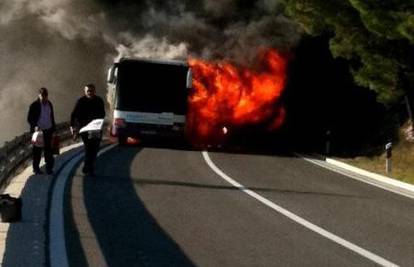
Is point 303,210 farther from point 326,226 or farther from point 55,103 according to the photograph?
point 55,103

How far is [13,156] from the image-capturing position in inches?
652

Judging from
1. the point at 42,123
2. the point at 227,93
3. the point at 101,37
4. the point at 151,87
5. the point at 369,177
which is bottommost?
the point at 369,177

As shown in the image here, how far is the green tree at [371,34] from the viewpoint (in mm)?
27891

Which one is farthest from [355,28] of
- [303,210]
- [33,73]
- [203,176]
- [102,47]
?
[33,73]

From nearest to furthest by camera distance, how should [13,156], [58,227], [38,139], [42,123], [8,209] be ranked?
1. [8,209]
2. [58,227]
3. [38,139]
4. [42,123]
5. [13,156]

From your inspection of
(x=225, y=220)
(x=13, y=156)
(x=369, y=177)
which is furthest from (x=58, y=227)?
(x=369, y=177)

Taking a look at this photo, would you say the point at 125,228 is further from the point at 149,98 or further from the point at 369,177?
the point at 149,98

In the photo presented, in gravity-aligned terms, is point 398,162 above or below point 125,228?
below

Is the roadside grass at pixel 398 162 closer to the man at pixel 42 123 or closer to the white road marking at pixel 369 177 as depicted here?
the white road marking at pixel 369 177

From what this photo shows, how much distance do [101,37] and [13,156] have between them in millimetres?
38935

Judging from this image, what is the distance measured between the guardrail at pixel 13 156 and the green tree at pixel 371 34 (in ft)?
43.6

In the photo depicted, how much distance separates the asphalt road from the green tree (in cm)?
950

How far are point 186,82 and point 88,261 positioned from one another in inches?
797

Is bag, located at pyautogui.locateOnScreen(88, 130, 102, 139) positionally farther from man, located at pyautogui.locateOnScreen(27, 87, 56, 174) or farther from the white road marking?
the white road marking
